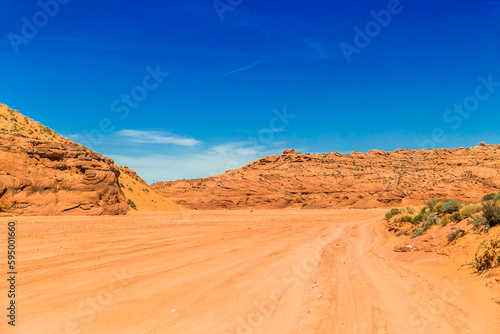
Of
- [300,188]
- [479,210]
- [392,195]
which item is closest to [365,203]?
[392,195]

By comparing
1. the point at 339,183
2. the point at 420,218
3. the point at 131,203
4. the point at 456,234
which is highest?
the point at 339,183

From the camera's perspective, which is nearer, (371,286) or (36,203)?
(371,286)

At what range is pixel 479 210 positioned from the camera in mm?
10570

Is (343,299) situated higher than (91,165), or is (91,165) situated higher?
(91,165)

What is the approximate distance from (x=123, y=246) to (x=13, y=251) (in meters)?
2.99

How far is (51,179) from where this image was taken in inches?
854

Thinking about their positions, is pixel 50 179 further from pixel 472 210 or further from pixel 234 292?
pixel 472 210

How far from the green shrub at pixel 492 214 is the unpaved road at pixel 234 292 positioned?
1687 millimetres

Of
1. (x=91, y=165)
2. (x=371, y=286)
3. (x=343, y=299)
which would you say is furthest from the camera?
(x=91, y=165)

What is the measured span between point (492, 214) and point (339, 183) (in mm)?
57403

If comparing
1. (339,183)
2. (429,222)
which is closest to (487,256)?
(429,222)

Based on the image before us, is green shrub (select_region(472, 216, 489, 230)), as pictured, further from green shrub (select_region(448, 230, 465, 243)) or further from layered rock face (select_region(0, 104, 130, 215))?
layered rock face (select_region(0, 104, 130, 215))

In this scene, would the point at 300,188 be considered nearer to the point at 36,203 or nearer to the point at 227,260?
the point at 36,203

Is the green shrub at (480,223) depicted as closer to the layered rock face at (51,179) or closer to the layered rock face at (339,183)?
the layered rock face at (51,179)
